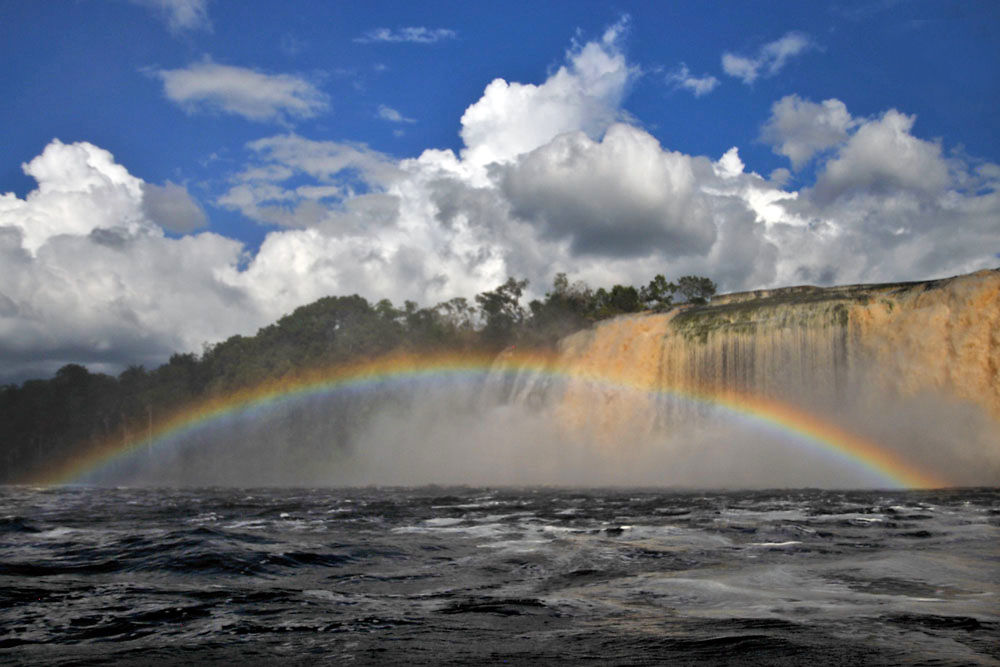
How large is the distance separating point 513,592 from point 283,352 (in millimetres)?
71263

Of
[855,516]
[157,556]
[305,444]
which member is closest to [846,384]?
[855,516]

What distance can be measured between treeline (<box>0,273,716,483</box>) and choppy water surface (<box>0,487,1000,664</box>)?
3455cm

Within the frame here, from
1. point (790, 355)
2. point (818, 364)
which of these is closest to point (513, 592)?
point (818, 364)

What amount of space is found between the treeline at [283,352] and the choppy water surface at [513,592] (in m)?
34.6

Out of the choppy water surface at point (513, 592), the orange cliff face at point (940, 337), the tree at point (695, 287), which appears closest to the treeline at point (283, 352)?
the tree at point (695, 287)

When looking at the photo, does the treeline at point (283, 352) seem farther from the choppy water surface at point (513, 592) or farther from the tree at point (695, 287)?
the choppy water surface at point (513, 592)

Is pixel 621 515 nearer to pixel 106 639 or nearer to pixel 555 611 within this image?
pixel 555 611

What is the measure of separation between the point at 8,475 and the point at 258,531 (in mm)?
100622

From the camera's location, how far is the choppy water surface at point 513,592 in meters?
5.04

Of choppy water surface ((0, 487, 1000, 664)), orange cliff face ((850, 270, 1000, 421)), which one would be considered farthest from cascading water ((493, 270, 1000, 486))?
choppy water surface ((0, 487, 1000, 664))

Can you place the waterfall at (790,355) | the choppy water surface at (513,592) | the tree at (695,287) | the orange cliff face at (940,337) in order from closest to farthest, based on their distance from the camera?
the choppy water surface at (513,592), the orange cliff face at (940,337), the waterfall at (790,355), the tree at (695,287)

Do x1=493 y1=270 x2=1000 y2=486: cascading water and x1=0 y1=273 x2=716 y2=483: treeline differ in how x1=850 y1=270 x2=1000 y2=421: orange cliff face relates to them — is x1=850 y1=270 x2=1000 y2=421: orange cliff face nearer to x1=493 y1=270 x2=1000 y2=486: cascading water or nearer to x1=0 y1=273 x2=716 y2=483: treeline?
x1=493 y1=270 x2=1000 y2=486: cascading water

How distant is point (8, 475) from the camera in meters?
95.4

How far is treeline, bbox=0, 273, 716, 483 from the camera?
197ft
